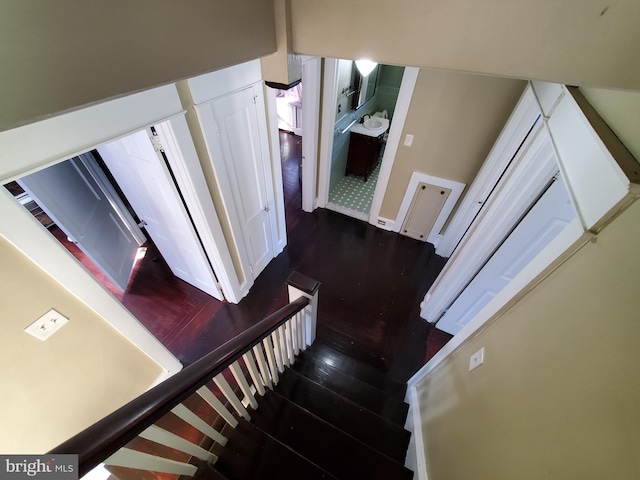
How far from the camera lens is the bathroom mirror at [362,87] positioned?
10.9 ft

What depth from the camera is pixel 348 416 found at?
1573 millimetres

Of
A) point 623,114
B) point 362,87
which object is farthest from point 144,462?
point 362,87

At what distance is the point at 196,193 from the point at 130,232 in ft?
6.00

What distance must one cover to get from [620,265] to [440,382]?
1.11 m

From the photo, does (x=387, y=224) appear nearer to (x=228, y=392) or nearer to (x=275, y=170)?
(x=275, y=170)

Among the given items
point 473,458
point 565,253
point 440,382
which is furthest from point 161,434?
point 565,253

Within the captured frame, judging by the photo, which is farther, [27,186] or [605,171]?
[27,186]

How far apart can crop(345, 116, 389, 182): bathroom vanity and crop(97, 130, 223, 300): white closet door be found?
2760 mm

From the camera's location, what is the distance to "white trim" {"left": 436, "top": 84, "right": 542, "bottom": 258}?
1777mm

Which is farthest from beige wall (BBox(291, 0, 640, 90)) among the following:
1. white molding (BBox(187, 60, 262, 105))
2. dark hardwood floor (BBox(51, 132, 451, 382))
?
dark hardwood floor (BBox(51, 132, 451, 382))

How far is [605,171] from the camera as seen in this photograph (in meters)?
0.74

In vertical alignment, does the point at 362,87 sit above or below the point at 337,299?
above

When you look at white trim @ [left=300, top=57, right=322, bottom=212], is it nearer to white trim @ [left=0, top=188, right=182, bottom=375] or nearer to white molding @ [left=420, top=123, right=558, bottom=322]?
white molding @ [left=420, top=123, right=558, bottom=322]

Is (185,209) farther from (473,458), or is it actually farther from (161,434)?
(473,458)
